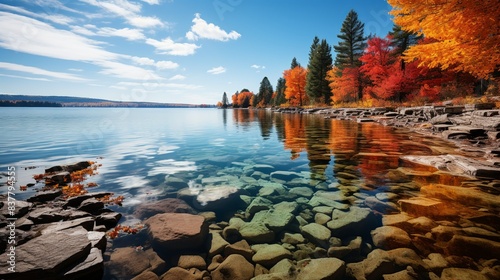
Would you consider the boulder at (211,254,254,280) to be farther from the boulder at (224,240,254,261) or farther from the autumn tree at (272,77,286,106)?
the autumn tree at (272,77,286,106)

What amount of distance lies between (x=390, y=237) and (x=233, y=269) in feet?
8.98

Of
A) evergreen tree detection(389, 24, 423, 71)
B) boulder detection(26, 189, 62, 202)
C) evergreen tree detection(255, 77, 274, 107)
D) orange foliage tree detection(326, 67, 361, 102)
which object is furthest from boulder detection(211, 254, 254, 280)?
evergreen tree detection(255, 77, 274, 107)

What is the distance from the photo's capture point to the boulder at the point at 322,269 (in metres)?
3.16

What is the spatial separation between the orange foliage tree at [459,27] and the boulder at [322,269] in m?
9.56

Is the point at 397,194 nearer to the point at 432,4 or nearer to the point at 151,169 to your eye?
the point at 432,4

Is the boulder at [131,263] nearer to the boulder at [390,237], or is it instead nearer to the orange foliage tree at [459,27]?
the boulder at [390,237]

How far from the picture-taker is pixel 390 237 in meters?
3.98

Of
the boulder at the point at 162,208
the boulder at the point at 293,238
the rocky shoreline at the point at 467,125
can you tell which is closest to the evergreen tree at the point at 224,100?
the rocky shoreline at the point at 467,125

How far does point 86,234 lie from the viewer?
380cm

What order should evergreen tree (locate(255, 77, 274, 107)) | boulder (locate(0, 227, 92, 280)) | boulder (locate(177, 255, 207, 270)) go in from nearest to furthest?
1. boulder (locate(0, 227, 92, 280))
2. boulder (locate(177, 255, 207, 270))
3. evergreen tree (locate(255, 77, 274, 107))

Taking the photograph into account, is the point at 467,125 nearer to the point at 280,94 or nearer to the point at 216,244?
the point at 216,244

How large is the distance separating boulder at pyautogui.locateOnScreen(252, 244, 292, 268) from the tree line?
32.2 ft

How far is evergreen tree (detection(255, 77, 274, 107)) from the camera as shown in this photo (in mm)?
110125

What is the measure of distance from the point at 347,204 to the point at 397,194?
1482 millimetres
